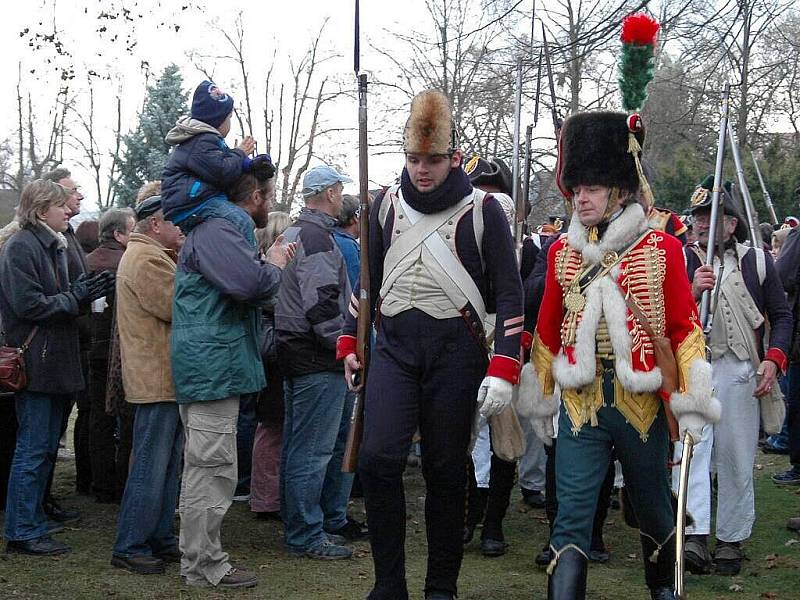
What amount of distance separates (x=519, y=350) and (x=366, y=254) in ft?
2.92

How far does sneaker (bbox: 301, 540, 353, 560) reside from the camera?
21.6 feet

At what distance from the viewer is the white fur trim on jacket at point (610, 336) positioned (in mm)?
4715

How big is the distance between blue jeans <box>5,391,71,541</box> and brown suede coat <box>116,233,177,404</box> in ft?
2.28

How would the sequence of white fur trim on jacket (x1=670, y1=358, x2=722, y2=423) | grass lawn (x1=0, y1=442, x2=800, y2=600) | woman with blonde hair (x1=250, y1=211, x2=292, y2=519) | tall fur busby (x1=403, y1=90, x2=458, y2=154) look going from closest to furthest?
white fur trim on jacket (x1=670, y1=358, x2=722, y2=423) < tall fur busby (x1=403, y1=90, x2=458, y2=154) < grass lawn (x1=0, y1=442, x2=800, y2=600) < woman with blonde hair (x1=250, y1=211, x2=292, y2=519)

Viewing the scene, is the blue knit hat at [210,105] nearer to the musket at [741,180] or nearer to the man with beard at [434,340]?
the man with beard at [434,340]

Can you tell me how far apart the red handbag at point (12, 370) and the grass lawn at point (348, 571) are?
38.6 inches

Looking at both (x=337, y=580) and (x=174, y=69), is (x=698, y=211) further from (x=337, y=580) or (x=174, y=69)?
(x=174, y=69)

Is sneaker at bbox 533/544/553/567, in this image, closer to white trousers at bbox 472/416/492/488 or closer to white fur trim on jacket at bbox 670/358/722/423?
white trousers at bbox 472/416/492/488

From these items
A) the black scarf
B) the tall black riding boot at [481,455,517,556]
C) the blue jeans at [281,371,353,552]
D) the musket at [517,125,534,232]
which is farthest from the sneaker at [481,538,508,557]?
the black scarf

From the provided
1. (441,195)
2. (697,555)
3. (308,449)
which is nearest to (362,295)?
(441,195)

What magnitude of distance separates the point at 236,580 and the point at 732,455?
2965 millimetres

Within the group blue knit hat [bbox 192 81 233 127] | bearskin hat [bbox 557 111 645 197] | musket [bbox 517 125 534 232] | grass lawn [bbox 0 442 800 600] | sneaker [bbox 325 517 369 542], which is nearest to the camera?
bearskin hat [bbox 557 111 645 197]

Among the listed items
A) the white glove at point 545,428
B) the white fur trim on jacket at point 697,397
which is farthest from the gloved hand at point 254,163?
the white fur trim on jacket at point 697,397

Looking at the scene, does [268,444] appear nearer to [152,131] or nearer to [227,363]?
[227,363]
